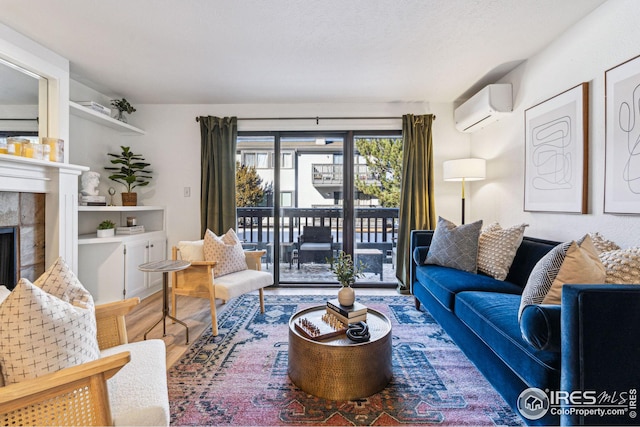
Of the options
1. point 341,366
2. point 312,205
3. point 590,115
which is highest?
point 590,115

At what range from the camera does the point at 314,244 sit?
12.9 feet

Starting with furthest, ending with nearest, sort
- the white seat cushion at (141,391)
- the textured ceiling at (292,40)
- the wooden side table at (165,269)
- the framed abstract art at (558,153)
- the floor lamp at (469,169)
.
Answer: the floor lamp at (469,169), the wooden side table at (165,269), the framed abstract art at (558,153), the textured ceiling at (292,40), the white seat cushion at (141,391)

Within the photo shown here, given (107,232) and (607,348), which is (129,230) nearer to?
(107,232)

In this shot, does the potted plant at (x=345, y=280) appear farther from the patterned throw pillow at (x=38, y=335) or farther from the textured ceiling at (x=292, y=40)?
the textured ceiling at (x=292, y=40)

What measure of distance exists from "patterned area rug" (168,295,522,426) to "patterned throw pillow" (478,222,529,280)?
67 cm

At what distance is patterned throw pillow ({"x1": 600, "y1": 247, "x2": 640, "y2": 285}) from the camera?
1.34 m

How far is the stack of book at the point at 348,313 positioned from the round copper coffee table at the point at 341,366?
0.18m

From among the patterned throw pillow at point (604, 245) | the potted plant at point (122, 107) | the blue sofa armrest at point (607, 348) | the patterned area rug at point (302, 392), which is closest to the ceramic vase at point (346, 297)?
the patterned area rug at point (302, 392)

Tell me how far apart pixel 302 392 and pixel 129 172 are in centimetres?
315

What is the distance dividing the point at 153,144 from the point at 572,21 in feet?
14.3

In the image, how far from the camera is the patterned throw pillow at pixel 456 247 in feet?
8.23

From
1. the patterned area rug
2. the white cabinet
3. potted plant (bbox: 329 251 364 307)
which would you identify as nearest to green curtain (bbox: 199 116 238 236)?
the white cabinet

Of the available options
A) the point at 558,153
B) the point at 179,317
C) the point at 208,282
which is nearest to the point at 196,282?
the point at 208,282

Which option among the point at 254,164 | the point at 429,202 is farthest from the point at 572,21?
the point at 254,164
